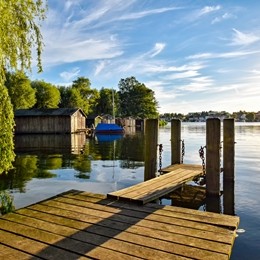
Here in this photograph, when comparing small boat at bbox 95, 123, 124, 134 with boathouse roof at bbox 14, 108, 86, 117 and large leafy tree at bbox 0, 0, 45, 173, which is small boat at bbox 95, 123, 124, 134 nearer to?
boathouse roof at bbox 14, 108, 86, 117

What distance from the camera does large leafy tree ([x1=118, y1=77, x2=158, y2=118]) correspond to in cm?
11394

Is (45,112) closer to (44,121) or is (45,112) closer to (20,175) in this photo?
(44,121)

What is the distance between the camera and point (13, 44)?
331 inches

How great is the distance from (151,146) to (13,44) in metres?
6.09

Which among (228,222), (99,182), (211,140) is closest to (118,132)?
(99,182)

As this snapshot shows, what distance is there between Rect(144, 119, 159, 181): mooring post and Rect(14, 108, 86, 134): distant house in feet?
154

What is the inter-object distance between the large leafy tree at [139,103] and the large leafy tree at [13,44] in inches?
4053

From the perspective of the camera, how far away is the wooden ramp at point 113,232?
4.99 metres

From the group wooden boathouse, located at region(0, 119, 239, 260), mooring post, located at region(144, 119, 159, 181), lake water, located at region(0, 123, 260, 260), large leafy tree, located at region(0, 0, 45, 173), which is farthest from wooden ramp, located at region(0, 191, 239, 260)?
mooring post, located at region(144, 119, 159, 181)

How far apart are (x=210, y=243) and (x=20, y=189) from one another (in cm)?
974

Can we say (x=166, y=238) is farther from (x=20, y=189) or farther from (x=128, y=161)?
(x=128, y=161)

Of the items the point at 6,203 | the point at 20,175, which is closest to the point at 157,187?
the point at 6,203

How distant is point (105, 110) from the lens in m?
113

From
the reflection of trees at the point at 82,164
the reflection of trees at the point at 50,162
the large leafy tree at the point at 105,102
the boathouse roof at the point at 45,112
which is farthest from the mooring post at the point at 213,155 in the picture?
the large leafy tree at the point at 105,102
